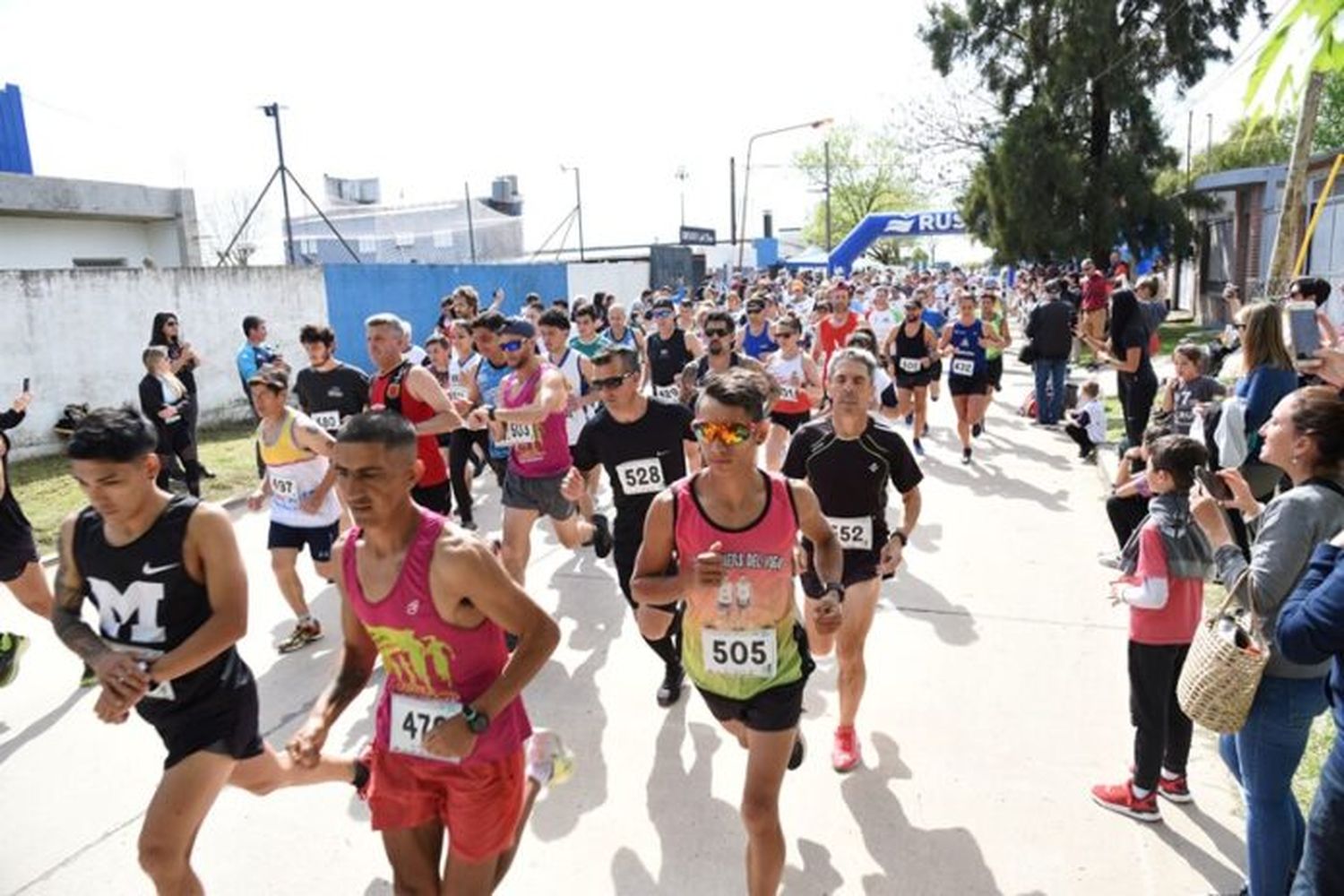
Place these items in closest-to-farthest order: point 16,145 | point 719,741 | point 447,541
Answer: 1. point 447,541
2. point 719,741
3. point 16,145

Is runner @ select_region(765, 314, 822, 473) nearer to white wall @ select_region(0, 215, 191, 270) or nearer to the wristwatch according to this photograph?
the wristwatch

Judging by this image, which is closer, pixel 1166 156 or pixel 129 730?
pixel 129 730

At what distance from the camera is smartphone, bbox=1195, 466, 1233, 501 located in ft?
11.1

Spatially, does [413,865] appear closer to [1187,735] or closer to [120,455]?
[120,455]

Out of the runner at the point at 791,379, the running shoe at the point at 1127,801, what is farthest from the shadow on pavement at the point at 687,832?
the runner at the point at 791,379

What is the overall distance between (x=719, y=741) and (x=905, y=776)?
2.94ft

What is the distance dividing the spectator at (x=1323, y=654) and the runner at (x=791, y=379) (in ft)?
17.8

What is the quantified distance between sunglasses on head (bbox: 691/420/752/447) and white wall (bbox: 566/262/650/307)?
21.4 metres

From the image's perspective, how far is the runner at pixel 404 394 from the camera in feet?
19.7

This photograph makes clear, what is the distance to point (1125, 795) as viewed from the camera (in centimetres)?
373

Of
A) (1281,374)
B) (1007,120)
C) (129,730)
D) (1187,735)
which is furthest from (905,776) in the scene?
(1007,120)

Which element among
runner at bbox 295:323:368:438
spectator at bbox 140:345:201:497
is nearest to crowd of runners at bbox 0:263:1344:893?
runner at bbox 295:323:368:438

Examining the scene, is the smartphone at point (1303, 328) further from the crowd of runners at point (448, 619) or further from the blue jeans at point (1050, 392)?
the blue jeans at point (1050, 392)

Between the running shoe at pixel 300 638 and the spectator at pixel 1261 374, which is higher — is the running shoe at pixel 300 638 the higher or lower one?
the lower one
